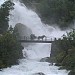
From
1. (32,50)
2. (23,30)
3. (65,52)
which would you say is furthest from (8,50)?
(23,30)

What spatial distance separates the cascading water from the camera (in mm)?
46656

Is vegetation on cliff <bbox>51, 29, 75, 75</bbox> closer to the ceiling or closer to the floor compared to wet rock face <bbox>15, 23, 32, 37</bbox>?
closer to the floor

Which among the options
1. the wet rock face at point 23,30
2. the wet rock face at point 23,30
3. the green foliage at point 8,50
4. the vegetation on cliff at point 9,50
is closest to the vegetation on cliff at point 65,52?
the vegetation on cliff at point 9,50

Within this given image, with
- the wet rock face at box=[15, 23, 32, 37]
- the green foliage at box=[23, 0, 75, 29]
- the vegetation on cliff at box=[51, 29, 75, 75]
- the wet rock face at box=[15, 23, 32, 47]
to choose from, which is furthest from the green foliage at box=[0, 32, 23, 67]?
the green foliage at box=[23, 0, 75, 29]

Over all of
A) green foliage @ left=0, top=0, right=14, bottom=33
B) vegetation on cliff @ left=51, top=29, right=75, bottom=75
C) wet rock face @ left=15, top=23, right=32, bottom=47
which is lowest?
vegetation on cliff @ left=51, top=29, right=75, bottom=75

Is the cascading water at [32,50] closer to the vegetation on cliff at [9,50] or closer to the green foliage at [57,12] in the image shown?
the vegetation on cliff at [9,50]

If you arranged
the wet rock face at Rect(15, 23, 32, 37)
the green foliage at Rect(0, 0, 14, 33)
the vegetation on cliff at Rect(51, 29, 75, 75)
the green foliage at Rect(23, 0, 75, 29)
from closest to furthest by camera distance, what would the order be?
the vegetation on cliff at Rect(51, 29, 75, 75) → the green foliage at Rect(0, 0, 14, 33) → the wet rock face at Rect(15, 23, 32, 37) → the green foliage at Rect(23, 0, 75, 29)

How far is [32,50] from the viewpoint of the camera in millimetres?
58094

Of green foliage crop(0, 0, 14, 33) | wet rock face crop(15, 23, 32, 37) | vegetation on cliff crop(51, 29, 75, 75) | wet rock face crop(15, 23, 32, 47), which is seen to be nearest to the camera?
vegetation on cliff crop(51, 29, 75, 75)

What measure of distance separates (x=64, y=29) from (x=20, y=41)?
1484 centimetres

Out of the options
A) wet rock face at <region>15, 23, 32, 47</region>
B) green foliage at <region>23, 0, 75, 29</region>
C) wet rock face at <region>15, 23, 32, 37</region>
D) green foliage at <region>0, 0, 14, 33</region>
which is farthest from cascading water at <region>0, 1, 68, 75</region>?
green foliage at <region>0, 0, 14, 33</region>

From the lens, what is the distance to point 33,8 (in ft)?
239

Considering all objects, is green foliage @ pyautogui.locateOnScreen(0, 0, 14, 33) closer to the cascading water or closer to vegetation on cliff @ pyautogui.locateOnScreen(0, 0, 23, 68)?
the cascading water

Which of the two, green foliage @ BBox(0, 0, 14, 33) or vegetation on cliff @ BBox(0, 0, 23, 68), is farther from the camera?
green foliage @ BBox(0, 0, 14, 33)
